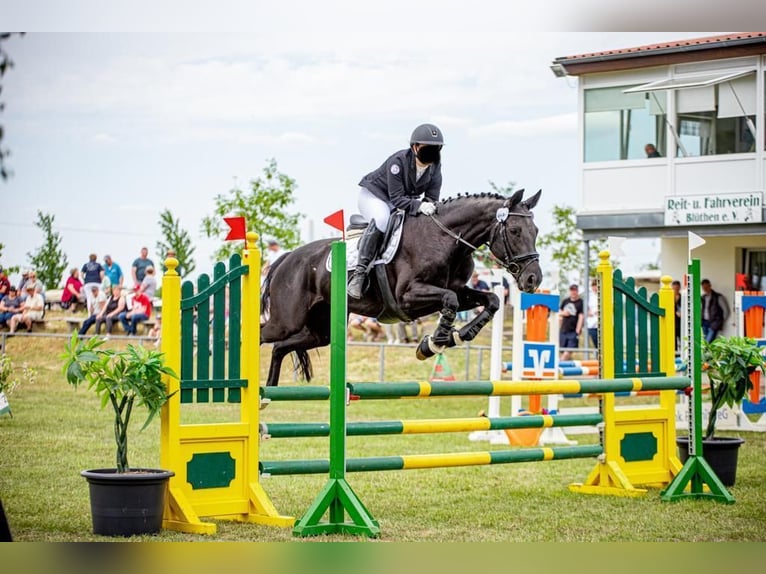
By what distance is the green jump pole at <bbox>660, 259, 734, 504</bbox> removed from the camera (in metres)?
4.84

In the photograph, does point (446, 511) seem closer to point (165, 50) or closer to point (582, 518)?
point (582, 518)

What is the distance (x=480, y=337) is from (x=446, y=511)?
28.9 ft

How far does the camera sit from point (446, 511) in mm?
4387

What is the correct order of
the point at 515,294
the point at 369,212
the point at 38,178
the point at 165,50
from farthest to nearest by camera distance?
the point at 165,50
the point at 38,178
the point at 515,294
the point at 369,212

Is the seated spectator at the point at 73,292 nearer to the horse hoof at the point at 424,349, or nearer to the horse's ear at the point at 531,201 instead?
the horse hoof at the point at 424,349

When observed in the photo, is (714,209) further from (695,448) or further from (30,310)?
(30,310)

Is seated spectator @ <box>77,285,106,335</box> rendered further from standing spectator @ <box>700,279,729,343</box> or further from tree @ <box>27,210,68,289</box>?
standing spectator @ <box>700,279,729,343</box>

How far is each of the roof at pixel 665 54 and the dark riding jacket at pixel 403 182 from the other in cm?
789

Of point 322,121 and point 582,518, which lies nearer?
point 582,518

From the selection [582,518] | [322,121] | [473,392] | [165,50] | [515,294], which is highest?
[165,50]

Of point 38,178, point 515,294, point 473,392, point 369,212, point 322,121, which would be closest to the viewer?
point 473,392

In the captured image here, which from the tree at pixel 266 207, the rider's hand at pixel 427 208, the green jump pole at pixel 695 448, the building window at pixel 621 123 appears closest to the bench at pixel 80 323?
the tree at pixel 266 207

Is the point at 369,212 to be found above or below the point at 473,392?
above
